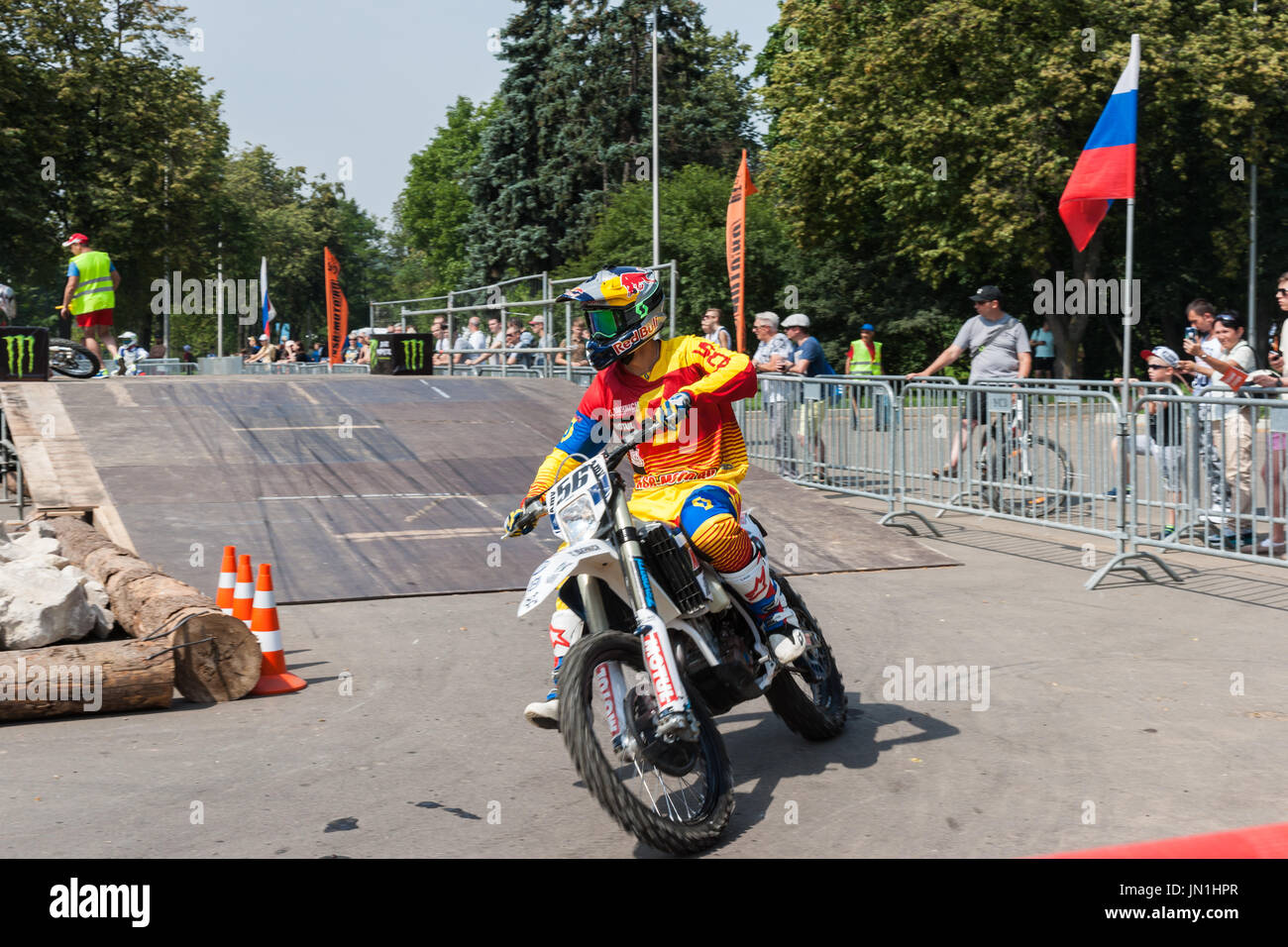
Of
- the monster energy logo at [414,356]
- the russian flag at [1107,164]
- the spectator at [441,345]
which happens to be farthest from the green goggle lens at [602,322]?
the spectator at [441,345]

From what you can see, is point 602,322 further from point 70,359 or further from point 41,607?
point 70,359

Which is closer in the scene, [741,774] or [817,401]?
[741,774]

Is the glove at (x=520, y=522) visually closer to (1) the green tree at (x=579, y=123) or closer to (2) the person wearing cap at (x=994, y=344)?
(2) the person wearing cap at (x=994, y=344)

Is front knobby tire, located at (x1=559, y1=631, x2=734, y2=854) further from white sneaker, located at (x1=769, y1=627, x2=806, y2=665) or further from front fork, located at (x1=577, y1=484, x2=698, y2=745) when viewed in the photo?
white sneaker, located at (x1=769, y1=627, x2=806, y2=665)

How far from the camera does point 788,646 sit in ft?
17.6

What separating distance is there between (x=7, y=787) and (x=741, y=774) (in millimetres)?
2974

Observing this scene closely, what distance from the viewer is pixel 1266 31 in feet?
101

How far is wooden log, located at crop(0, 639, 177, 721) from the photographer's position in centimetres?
627

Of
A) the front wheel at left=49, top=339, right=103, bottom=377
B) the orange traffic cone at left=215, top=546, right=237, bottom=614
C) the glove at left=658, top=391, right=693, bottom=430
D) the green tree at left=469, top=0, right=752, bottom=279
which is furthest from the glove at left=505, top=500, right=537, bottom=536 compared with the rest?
the green tree at left=469, top=0, right=752, bottom=279

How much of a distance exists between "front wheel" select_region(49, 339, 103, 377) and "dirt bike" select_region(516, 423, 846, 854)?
50.1 feet

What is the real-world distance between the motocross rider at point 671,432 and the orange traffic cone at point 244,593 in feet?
9.02

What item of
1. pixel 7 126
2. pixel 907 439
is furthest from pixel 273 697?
pixel 7 126

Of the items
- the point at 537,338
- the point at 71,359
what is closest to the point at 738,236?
the point at 537,338
